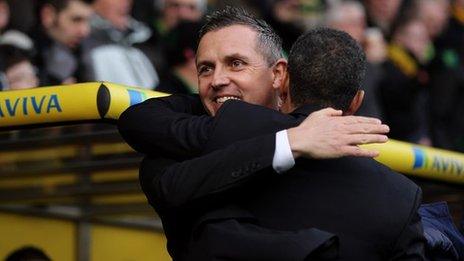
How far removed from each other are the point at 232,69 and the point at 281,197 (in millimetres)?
584

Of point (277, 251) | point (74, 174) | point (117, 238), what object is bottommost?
point (117, 238)

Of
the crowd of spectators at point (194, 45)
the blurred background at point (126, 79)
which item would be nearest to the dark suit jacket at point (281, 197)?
the blurred background at point (126, 79)

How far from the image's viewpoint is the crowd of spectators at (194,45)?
7598 millimetres

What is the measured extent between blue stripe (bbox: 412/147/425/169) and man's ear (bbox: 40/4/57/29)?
397 cm

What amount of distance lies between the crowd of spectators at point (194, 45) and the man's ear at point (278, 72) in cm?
322

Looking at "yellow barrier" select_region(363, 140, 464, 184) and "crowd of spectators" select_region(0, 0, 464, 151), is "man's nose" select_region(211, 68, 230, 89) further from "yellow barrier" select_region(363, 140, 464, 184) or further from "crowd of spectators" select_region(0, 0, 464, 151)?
"crowd of spectators" select_region(0, 0, 464, 151)

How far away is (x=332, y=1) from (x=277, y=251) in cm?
725

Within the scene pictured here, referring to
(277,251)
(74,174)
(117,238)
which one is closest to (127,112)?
(277,251)

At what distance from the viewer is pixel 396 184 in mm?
3252

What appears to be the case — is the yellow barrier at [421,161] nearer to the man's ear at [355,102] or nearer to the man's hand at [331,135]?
the man's ear at [355,102]

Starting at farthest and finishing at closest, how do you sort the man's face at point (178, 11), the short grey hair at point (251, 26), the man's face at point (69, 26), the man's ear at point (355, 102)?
the man's face at point (178, 11) → the man's face at point (69, 26) → the short grey hair at point (251, 26) → the man's ear at point (355, 102)

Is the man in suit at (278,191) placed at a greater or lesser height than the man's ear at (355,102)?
lesser

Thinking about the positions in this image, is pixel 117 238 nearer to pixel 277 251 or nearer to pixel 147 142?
pixel 147 142

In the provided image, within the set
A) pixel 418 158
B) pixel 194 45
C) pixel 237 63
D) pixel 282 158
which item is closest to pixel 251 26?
pixel 237 63
